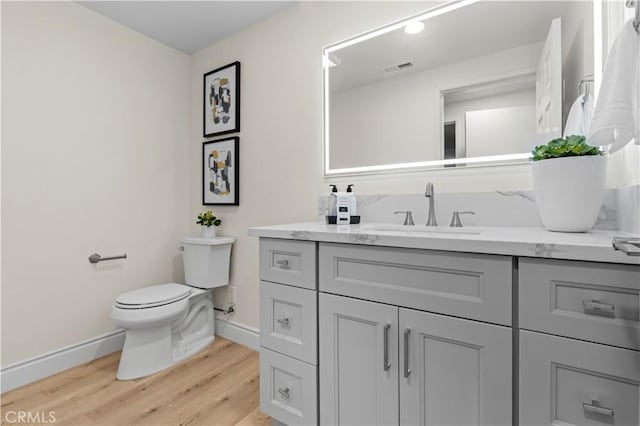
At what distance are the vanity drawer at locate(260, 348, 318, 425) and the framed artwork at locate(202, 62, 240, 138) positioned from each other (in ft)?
5.31

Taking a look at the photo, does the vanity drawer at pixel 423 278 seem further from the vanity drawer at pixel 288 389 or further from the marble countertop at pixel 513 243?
→ the vanity drawer at pixel 288 389

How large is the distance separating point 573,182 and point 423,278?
59cm

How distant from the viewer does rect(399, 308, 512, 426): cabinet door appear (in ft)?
2.78

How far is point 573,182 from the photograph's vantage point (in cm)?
101

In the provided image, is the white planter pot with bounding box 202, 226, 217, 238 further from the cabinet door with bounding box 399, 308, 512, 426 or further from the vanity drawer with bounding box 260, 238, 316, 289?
the cabinet door with bounding box 399, 308, 512, 426

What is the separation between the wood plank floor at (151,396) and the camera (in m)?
1.45

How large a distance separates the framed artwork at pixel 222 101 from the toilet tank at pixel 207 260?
0.83m

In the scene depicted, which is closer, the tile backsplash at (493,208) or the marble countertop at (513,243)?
the marble countertop at (513,243)

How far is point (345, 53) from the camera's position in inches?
70.2

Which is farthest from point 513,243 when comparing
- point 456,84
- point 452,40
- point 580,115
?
point 452,40

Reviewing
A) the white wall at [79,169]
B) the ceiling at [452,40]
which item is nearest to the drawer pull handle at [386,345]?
the ceiling at [452,40]

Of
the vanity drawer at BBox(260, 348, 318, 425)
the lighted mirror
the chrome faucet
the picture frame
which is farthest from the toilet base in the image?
the chrome faucet

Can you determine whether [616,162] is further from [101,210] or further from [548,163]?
[101,210]

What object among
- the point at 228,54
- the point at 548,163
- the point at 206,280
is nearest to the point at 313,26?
the point at 228,54
